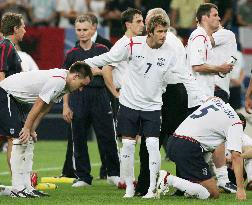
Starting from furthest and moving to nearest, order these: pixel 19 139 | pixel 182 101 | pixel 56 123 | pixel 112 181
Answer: pixel 56 123
pixel 112 181
pixel 182 101
pixel 19 139

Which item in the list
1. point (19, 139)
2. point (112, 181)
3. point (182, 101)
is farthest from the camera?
point (112, 181)

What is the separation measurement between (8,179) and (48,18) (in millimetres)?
9424

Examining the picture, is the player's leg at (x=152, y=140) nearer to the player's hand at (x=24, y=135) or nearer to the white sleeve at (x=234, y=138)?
the white sleeve at (x=234, y=138)

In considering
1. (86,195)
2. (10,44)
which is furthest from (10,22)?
(86,195)

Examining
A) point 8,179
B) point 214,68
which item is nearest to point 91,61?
point 214,68

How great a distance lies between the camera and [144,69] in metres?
12.2

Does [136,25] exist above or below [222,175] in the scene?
above

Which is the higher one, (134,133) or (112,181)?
(134,133)

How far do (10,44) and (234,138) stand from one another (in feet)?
10.1

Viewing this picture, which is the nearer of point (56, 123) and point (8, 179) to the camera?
point (8, 179)

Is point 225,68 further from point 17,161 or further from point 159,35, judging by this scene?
point 17,161

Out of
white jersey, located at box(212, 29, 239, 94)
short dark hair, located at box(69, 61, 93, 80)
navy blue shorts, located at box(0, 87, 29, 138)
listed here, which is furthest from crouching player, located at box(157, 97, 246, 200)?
white jersey, located at box(212, 29, 239, 94)

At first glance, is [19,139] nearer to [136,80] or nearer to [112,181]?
[136,80]

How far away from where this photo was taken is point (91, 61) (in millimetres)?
12492
